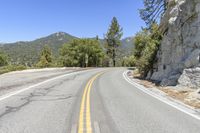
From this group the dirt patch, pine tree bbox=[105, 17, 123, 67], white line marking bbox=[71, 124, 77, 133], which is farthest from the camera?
pine tree bbox=[105, 17, 123, 67]

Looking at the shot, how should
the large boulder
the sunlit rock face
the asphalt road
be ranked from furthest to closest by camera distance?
1. the sunlit rock face
2. the large boulder
3. the asphalt road

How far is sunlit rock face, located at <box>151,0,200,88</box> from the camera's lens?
18.8 meters

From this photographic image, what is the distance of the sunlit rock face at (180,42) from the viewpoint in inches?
739

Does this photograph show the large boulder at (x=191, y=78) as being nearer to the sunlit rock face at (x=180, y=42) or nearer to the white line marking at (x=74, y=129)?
the sunlit rock face at (x=180, y=42)

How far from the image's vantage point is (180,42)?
2127 cm

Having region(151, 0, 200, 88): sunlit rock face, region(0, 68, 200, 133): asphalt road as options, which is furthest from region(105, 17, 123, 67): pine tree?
region(0, 68, 200, 133): asphalt road

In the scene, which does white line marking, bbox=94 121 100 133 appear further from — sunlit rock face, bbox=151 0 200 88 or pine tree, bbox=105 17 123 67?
pine tree, bbox=105 17 123 67

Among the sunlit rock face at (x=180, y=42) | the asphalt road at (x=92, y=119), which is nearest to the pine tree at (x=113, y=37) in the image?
the sunlit rock face at (x=180, y=42)

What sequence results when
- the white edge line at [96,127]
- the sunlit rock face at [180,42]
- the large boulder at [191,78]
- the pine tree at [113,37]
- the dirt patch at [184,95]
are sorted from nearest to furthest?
the white edge line at [96,127] < the dirt patch at [184,95] < the large boulder at [191,78] < the sunlit rock face at [180,42] < the pine tree at [113,37]

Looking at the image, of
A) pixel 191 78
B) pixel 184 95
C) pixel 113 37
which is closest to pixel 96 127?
pixel 184 95

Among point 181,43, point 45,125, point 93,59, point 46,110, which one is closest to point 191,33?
point 181,43

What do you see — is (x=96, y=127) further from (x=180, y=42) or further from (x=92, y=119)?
(x=180, y=42)

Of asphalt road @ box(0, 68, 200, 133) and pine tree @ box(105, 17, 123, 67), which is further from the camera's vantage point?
pine tree @ box(105, 17, 123, 67)

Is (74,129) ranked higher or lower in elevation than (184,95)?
higher
